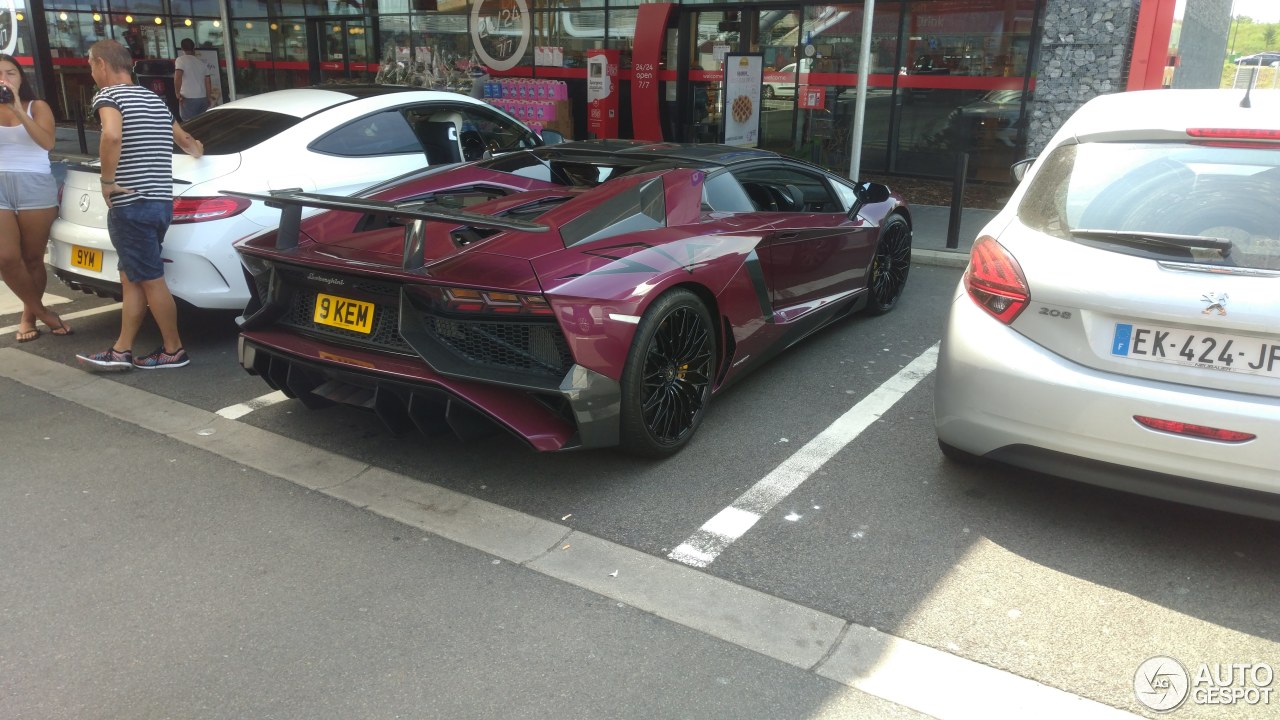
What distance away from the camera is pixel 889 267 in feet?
21.6

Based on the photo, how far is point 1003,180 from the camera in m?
12.1

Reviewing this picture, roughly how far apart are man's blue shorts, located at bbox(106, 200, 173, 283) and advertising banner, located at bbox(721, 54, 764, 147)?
24.7 ft

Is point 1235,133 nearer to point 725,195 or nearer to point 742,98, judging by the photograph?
point 725,195

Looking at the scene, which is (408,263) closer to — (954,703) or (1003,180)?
(954,703)

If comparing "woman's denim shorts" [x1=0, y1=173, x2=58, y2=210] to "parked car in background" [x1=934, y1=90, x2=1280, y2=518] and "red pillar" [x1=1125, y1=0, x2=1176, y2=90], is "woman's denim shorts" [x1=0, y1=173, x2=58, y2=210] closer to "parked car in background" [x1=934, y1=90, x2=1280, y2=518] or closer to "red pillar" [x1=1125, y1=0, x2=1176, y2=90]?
"parked car in background" [x1=934, y1=90, x2=1280, y2=518]

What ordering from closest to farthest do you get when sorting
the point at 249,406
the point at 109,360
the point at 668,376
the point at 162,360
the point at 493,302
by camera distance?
the point at 493,302, the point at 668,376, the point at 249,406, the point at 109,360, the point at 162,360

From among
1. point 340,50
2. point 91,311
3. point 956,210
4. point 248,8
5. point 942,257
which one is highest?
point 248,8

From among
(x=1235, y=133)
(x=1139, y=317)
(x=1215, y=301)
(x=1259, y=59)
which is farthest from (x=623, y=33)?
(x=1215, y=301)

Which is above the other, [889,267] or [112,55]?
[112,55]

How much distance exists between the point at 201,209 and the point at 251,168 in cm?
39

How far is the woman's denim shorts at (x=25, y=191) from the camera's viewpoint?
5578 millimetres

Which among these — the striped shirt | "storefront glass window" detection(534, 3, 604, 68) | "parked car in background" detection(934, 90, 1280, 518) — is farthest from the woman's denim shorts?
"storefront glass window" detection(534, 3, 604, 68)

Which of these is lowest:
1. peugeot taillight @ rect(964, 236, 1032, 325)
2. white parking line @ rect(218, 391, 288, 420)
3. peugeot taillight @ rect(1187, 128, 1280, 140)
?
white parking line @ rect(218, 391, 288, 420)

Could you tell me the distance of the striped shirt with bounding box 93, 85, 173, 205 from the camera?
5078mm
